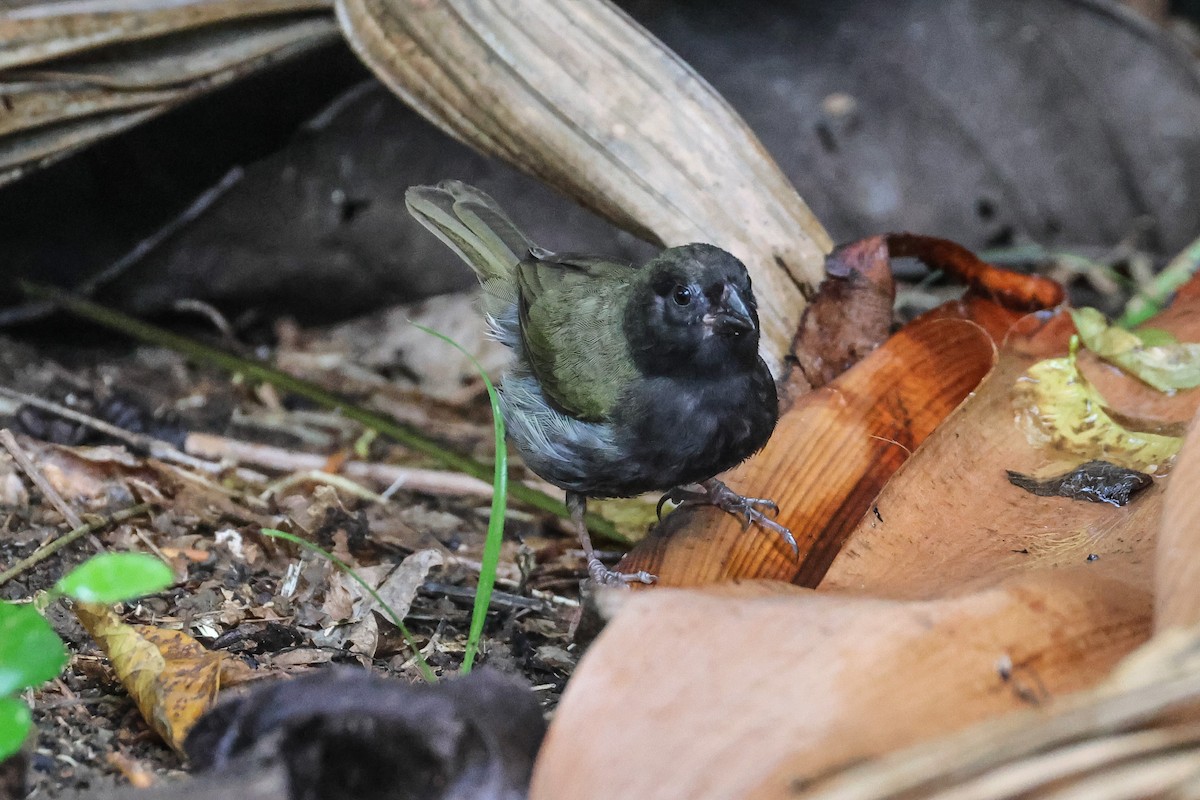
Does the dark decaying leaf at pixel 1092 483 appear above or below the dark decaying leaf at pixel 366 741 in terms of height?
above

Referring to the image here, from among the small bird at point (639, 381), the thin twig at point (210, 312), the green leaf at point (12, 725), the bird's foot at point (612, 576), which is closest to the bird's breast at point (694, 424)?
the small bird at point (639, 381)

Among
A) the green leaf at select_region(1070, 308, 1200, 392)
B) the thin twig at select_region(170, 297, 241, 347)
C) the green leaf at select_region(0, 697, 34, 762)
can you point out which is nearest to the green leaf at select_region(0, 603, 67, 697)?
the green leaf at select_region(0, 697, 34, 762)

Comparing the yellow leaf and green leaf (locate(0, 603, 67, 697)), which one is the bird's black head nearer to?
the yellow leaf

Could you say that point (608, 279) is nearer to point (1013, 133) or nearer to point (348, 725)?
point (348, 725)

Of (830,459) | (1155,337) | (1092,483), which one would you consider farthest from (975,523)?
(1155,337)

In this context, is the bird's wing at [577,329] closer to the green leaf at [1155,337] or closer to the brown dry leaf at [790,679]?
the brown dry leaf at [790,679]

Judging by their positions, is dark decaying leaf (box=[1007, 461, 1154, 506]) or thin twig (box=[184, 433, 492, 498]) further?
thin twig (box=[184, 433, 492, 498])

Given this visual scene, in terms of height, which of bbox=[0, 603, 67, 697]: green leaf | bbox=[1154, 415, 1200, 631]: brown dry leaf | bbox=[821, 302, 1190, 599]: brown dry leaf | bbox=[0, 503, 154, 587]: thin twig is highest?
bbox=[1154, 415, 1200, 631]: brown dry leaf
